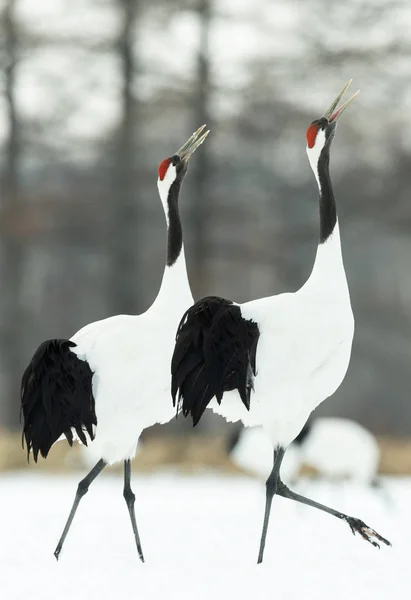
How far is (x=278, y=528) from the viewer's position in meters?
6.14

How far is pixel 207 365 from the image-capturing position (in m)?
4.45

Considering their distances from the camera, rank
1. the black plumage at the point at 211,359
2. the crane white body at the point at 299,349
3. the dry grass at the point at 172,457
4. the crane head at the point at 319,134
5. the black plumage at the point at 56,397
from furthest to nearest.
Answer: the dry grass at the point at 172,457
the crane head at the point at 319,134
the black plumage at the point at 56,397
the crane white body at the point at 299,349
the black plumage at the point at 211,359

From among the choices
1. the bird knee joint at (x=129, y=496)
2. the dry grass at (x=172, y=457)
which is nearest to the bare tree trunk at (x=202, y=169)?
the dry grass at (x=172, y=457)

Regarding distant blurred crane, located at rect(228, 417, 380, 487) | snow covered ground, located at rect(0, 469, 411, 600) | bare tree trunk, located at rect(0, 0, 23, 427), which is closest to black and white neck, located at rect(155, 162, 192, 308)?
snow covered ground, located at rect(0, 469, 411, 600)

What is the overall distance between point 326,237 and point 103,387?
1.32 meters

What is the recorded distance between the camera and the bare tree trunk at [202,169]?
465 inches

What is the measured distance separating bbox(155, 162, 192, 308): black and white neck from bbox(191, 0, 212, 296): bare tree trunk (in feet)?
21.2

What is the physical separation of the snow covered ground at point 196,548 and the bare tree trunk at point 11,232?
483 centimetres

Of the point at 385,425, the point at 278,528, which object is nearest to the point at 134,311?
the point at 385,425

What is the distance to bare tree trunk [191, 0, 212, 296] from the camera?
465 inches

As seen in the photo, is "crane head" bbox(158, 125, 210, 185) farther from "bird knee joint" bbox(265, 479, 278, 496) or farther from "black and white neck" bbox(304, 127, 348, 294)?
"bird knee joint" bbox(265, 479, 278, 496)

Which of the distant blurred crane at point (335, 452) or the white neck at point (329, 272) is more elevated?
the white neck at point (329, 272)

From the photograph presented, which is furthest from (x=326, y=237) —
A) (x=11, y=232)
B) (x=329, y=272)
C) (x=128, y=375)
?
(x=11, y=232)

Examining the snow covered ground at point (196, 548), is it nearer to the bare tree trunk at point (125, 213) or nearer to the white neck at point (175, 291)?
the white neck at point (175, 291)
